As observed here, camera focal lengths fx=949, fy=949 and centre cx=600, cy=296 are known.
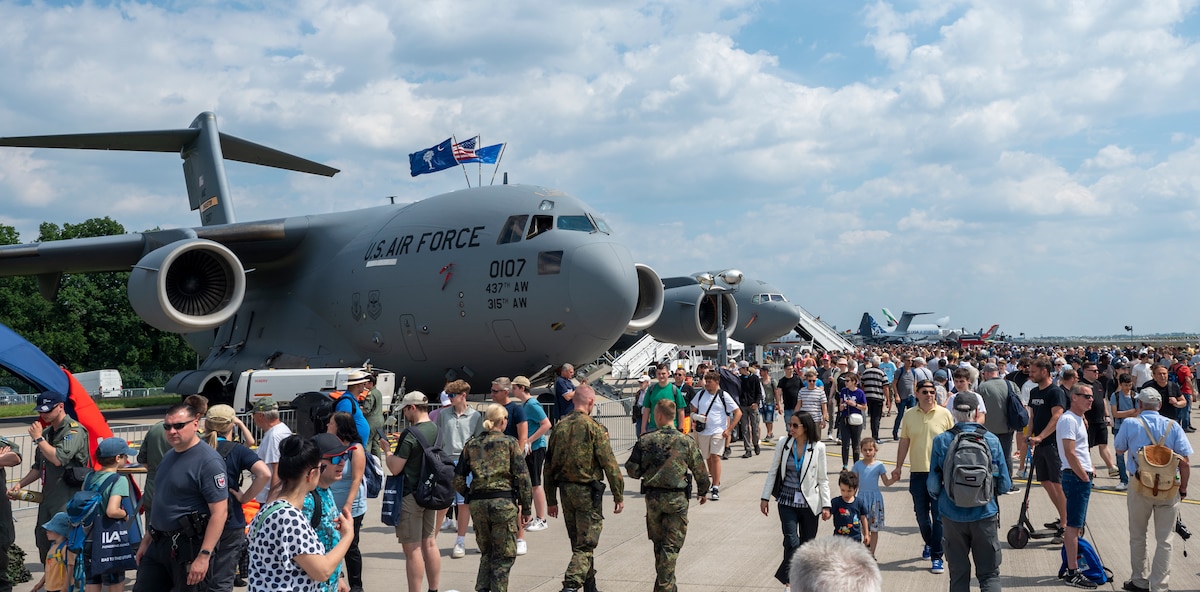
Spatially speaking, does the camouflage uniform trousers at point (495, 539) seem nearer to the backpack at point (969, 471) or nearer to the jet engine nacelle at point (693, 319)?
the backpack at point (969, 471)

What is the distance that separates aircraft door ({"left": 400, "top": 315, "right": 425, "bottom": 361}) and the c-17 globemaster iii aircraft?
3cm

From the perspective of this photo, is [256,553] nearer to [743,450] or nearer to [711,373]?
[711,373]

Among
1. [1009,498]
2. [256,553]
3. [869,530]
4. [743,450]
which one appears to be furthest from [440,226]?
[256,553]

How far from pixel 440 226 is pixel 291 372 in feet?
12.5

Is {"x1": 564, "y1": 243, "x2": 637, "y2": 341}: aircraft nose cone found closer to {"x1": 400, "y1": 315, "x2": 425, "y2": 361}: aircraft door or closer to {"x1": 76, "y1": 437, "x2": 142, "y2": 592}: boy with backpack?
{"x1": 400, "y1": 315, "x2": 425, "y2": 361}: aircraft door

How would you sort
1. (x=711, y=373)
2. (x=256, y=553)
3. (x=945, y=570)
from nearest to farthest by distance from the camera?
(x=256, y=553) → (x=945, y=570) → (x=711, y=373)

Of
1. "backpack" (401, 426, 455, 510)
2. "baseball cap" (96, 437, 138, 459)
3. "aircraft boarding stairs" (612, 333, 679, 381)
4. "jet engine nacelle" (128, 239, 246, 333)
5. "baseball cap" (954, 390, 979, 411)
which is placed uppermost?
"jet engine nacelle" (128, 239, 246, 333)

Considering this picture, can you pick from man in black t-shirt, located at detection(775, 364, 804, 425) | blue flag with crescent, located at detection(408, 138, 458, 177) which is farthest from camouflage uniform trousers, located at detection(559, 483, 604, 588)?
blue flag with crescent, located at detection(408, 138, 458, 177)

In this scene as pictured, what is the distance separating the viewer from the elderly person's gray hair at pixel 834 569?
8.87 ft

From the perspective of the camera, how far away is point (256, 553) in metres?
4.24

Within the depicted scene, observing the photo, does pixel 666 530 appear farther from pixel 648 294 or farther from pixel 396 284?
pixel 648 294

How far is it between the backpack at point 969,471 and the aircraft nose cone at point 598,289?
33.7ft

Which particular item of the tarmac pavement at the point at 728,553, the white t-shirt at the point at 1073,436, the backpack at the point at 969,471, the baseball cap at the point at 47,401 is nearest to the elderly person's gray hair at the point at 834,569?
the backpack at the point at 969,471

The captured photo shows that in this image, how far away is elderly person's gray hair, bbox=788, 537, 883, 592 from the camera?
106 inches
